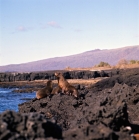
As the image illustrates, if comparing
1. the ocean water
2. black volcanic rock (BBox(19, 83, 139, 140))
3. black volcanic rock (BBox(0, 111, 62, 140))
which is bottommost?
the ocean water

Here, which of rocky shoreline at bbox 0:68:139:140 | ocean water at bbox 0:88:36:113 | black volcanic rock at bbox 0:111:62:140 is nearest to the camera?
black volcanic rock at bbox 0:111:62:140

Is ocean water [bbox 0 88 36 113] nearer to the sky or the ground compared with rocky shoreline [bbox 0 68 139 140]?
nearer to the ground

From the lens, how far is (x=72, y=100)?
13.6m

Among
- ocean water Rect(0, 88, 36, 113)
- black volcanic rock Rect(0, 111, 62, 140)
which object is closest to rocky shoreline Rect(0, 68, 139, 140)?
black volcanic rock Rect(0, 111, 62, 140)

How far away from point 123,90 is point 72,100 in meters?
2.14

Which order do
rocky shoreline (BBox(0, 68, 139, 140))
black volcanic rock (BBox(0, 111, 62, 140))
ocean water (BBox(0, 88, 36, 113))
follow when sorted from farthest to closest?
ocean water (BBox(0, 88, 36, 113)) < rocky shoreline (BBox(0, 68, 139, 140)) < black volcanic rock (BBox(0, 111, 62, 140))

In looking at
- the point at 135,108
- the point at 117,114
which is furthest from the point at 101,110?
the point at 135,108

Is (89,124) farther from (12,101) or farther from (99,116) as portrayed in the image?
(12,101)

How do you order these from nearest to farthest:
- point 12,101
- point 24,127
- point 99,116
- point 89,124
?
point 24,127
point 89,124
point 99,116
point 12,101

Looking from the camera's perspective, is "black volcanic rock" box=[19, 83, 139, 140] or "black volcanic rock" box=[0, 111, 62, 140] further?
"black volcanic rock" box=[19, 83, 139, 140]

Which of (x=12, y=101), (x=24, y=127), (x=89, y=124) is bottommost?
(x=12, y=101)

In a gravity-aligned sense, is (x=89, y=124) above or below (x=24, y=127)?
below

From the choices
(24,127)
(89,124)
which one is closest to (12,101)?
(89,124)

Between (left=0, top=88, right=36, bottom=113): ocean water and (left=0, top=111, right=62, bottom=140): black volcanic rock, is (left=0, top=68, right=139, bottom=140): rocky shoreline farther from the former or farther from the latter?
(left=0, top=88, right=36, bottom=113): ocean water
